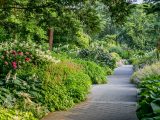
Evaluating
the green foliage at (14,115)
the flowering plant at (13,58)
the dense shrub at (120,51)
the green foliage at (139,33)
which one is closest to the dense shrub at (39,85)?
the flowering plant at (13,58)

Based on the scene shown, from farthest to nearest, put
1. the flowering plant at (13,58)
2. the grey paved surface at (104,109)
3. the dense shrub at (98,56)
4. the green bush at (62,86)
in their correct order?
the dense shrub at (98,56) → the flowering plant at (13,58) → the green bush at (62,86) → the grey paved surface at (104,109)

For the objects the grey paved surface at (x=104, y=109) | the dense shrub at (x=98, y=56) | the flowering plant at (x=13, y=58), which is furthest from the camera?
the dense shrub at (x=98, y=56)

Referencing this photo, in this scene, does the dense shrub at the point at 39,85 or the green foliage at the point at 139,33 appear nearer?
the dense shrub at the point at 39,85

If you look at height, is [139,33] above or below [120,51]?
above

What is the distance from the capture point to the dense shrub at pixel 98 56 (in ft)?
76.7

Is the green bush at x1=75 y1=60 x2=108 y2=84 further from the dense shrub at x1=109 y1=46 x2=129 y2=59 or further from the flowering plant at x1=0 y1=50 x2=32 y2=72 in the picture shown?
the dense shrub at x1=109 y1=46 x2=129 y2=59

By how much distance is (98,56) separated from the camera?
2428 cm

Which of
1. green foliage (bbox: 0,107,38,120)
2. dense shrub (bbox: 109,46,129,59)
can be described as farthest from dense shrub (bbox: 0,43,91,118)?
dense shrub (bbox: 109,46,129,59)

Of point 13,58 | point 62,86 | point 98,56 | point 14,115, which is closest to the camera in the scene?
point 14,115

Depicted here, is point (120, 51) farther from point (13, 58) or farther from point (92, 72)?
point (13, 58)

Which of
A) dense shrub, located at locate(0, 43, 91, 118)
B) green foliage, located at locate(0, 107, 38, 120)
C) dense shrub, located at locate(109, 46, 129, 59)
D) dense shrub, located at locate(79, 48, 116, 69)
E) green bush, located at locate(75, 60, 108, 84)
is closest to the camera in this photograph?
green foliage, located at locate(0, 107, 38, 120)

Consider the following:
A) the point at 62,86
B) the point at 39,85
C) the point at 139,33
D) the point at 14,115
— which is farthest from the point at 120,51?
the point at 14,115

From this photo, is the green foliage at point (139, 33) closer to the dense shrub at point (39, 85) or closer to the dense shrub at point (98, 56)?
the dense shrub at point (98, 56)

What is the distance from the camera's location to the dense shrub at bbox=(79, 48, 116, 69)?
76.7ft
